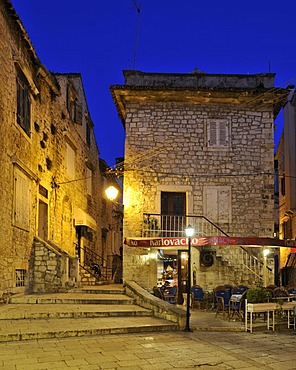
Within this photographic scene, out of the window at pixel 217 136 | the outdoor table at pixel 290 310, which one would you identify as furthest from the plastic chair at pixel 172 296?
the window at pixel 217 136

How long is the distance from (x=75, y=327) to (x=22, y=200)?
5065 millimetres

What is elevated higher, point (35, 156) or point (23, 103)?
point (23, 103)

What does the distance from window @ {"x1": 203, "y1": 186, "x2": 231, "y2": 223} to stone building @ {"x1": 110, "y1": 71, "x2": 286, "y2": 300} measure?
4 centimetres

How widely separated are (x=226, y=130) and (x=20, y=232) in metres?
8.84

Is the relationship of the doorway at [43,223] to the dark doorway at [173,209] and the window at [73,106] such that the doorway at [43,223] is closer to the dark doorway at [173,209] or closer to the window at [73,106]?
the dark doorway at [173,209]

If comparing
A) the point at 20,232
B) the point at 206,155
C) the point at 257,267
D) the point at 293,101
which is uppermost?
the point at 293,101

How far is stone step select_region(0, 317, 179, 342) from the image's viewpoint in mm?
8898

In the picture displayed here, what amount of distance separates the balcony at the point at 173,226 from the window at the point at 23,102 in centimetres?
548

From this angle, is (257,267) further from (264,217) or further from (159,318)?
(159,318)

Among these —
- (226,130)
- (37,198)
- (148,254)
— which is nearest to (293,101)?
(226,130)


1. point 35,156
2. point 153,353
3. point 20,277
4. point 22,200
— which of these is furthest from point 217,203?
point 153,353

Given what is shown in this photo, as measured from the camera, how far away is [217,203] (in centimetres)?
1752

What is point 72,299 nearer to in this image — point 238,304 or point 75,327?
point 75,327

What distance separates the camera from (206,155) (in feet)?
58.3
